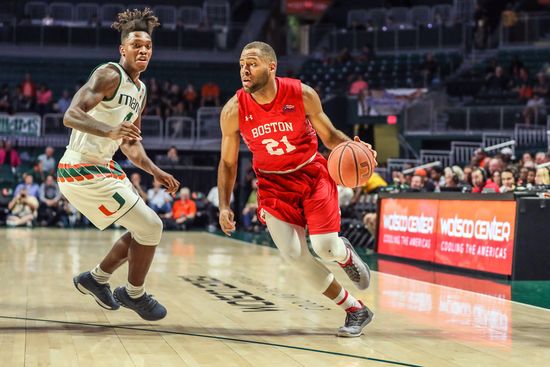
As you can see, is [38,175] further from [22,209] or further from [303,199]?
[303,199]

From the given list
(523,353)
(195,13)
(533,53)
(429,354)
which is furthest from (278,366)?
(195,13)

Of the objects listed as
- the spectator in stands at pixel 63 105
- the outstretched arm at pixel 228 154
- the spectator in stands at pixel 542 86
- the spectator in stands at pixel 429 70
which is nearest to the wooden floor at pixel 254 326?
the outstretched arm at pixel 228 154

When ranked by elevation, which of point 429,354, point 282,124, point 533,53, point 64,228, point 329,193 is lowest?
point 64,228

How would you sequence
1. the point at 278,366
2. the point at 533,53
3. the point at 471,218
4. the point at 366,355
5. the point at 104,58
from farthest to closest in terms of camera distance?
the point at 104,58
the point at 533,53
the point at 471,218
the point at 366,355
the point at 278,366

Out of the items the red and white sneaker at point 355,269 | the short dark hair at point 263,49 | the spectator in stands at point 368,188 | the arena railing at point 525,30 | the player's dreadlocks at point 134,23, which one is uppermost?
the arena railing at point 525,30

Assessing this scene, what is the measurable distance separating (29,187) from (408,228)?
11382 millimetres

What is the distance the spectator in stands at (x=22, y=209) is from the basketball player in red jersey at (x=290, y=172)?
1585cm

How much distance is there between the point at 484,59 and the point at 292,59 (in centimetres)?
663

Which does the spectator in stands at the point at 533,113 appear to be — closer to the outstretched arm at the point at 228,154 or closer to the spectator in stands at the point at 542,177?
the spectator in stands at the point at 542,177

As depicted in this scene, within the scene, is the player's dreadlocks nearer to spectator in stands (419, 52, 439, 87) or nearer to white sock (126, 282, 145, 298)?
white sock (126, 282, 145, 298)

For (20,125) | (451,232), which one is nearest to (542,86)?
(451,232)

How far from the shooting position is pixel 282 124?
253 inches

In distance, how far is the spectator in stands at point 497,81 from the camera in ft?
84.6

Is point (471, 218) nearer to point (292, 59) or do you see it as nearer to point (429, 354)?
point (429, 354)
